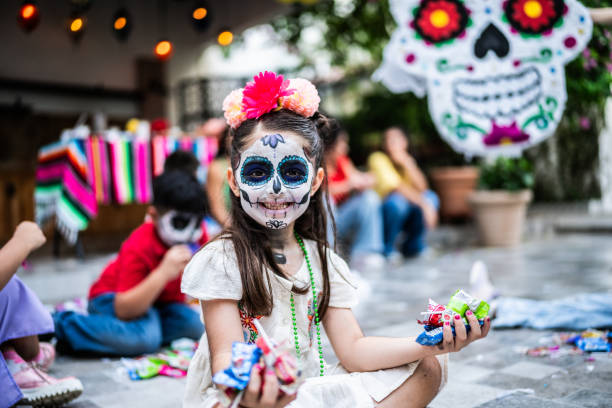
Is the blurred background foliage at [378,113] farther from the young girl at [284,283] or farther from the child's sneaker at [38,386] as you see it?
the child's sneaker at [38,386]

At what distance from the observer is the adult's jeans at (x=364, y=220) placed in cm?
569

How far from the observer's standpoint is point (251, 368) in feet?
4.15

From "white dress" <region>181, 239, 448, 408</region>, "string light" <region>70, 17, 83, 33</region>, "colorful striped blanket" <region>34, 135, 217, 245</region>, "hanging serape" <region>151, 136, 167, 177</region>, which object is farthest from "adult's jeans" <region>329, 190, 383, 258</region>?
"white dress" <region>181, 239, 448, 408</region>

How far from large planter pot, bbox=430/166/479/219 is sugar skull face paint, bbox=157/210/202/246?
21.7 feet

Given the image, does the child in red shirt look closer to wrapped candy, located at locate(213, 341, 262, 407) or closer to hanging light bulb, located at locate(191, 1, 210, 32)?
wrapped candy, located at locate(213, 341, 262, 407)

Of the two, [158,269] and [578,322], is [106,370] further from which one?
[578,322]

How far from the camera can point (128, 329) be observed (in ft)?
8.89

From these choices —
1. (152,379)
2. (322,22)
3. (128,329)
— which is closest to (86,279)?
(128,329)

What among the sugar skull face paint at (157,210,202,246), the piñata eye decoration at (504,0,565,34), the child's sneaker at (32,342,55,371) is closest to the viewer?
the child's sneaker at (32,342,55,371)

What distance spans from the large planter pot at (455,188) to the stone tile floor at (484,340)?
108 inches

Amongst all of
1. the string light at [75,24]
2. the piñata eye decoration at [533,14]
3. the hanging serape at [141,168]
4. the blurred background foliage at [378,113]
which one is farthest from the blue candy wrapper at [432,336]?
the blurred background foliage at [378,113]

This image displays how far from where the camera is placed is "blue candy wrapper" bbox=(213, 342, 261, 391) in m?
1.25

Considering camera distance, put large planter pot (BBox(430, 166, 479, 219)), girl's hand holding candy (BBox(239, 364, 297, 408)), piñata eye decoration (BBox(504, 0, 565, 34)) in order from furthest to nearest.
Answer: large planter pot (BBox(430, 166, 479, 219))
piñata eye decoration (BBox(504, 0, 565, 34))
girl's hand holding candy (BBox(239, 364, 297, 408))

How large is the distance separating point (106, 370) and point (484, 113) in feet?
7.10
